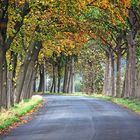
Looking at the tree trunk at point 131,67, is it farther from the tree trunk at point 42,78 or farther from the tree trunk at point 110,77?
the tree trunk at point 42,78

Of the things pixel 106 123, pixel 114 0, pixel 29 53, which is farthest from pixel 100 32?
pixel 106 123

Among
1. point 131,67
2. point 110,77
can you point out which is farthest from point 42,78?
point 131,67

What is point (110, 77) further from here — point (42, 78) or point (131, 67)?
point (42, 78)

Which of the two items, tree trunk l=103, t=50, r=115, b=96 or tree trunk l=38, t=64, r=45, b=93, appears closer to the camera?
tree trunk l=103, t=50, r=115, b=96

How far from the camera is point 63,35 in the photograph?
44.0m

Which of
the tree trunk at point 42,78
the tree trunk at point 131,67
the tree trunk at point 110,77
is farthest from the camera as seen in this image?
the tree trunk at point 42,78

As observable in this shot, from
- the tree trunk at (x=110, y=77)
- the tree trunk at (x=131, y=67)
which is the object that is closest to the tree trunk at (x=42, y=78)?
the tree trunk at (x=110, y=77)

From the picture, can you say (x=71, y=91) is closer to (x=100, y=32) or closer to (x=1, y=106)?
(x=100, y=32)

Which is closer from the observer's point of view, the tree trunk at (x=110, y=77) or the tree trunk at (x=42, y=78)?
the tree trunk at (x=110, y=77)

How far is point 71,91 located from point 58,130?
6415 centimetres

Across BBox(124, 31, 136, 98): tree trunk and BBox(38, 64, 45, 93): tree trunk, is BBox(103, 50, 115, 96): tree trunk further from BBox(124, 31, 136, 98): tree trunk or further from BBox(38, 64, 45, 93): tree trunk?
BBox(38, 64, 45, 93): tree trunk

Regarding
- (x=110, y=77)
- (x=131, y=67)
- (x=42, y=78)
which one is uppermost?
(x=42, y=78)

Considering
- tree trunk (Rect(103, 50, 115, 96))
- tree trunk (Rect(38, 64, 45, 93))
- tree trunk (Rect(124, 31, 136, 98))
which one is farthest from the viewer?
tree trunk (Rect(38, 64, 45, 93))

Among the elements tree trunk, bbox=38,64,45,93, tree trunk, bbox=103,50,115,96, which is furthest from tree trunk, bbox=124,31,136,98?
tree trunk, bbox=38,64,45,93
